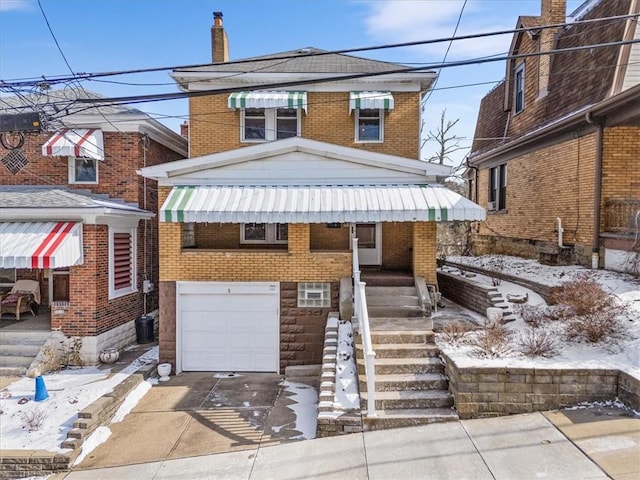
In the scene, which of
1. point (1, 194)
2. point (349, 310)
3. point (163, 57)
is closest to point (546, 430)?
point (349, 310)

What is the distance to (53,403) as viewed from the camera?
8.91 m

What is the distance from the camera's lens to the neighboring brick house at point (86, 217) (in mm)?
11422

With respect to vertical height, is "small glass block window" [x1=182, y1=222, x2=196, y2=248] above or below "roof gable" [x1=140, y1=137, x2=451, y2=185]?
below

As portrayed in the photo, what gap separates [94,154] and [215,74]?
4.77m

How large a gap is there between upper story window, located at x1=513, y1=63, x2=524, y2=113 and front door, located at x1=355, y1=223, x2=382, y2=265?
8607 mm

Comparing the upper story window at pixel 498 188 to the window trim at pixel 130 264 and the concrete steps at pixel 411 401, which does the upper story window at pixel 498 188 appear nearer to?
the concrete steps at pixel 411 401

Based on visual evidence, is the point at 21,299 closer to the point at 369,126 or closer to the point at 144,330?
the point at 144,330

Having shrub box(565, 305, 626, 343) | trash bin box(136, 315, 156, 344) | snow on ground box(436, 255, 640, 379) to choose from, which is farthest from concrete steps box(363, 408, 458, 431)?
trash bin box(136, 315, 156, 344)

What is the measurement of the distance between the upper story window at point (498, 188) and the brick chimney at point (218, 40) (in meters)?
12.5

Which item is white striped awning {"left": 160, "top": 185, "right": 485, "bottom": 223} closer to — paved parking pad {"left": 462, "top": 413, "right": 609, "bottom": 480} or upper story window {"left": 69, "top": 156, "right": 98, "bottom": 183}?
paved parking pad {"left": 462, "top": 413, "right": 609, "bottom": 480}

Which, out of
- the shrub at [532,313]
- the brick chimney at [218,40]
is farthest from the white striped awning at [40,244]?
the shrub at [532,313]

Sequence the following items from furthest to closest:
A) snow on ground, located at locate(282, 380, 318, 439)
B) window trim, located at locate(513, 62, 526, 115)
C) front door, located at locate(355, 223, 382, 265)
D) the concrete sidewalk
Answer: window trim, located at locate(513, 62, 526, 115) → front door, located at locate(355, 223, 382, 265) → snow on ground, located at locate(282, 380, 318, 439) → the concrete sidewalk

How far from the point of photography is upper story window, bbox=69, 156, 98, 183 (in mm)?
14148

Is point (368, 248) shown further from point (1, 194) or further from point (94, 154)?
point (1, 194)
